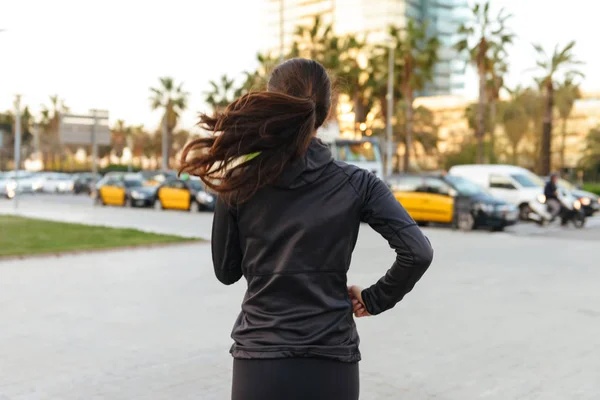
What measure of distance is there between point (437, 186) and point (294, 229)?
18948 millimetres

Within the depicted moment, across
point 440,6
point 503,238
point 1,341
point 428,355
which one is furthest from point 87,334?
point 440,6

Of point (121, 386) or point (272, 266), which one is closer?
point (272, 266)

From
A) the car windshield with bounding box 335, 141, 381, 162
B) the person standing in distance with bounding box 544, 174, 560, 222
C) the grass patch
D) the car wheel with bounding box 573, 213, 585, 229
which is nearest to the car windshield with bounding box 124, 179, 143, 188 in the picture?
the car windshield with bounding box 335, 141, 381, 162

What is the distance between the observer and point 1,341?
637 cm

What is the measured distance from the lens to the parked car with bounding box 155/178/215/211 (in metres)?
27.7

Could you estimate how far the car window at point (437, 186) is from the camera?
20.4 m

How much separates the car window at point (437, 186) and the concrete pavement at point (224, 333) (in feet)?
27.8

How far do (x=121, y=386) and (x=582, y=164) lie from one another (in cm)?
6799

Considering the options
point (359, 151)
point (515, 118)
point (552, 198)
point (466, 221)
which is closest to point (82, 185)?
point (359, 151)

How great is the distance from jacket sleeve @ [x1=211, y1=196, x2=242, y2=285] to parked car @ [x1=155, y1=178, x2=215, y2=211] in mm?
24968

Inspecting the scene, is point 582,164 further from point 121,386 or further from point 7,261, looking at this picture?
point 121,386

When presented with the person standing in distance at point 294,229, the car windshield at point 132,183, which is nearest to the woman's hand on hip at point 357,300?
the person standing in distance at point 294,229

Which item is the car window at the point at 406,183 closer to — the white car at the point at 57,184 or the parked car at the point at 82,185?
the parked car at the point at 82,185

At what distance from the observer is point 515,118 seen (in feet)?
193
